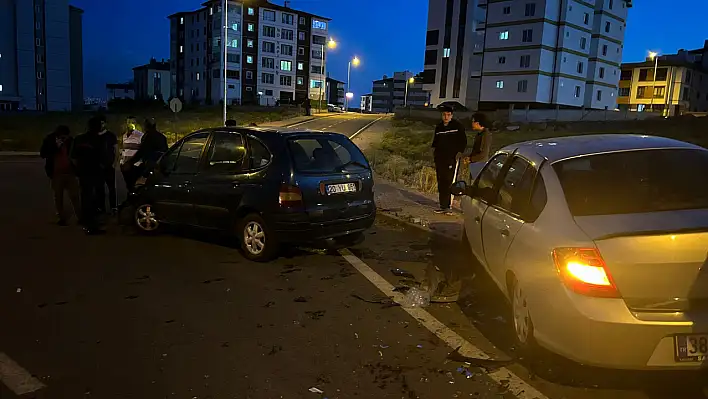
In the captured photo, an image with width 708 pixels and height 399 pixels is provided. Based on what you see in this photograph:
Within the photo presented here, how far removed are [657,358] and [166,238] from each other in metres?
6.70

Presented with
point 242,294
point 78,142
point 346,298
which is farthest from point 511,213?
point 78,142

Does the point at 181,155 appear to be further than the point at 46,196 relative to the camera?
No

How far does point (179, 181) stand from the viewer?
768 cm

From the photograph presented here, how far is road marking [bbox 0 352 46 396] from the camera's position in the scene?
11.8 feet

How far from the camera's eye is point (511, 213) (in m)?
4.56

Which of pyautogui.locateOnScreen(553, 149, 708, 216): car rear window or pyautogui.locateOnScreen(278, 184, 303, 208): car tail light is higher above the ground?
pyautogui.locateOnScreen(553, 149, 708, 216): car rear window

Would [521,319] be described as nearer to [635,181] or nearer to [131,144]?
[635,181]

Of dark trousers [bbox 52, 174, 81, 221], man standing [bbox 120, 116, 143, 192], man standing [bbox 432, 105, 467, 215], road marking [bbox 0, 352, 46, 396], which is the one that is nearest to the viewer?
road marking [bbox 0, 352, 46, 396]

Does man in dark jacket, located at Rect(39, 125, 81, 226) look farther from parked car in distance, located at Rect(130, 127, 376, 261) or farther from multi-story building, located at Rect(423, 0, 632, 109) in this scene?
multi-story building, located at Rect(423, 0, 632, 109)

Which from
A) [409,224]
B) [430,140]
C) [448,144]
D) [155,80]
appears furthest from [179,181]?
[155,80]

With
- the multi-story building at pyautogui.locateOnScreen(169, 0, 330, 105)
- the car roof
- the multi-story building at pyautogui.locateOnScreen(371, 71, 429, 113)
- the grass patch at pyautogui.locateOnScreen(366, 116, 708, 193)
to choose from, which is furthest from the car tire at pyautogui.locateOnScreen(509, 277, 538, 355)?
the multi-story building at pyautogui.locateOnScreen(371, 71, 429, 113)

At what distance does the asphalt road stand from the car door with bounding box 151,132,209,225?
52 centimetres

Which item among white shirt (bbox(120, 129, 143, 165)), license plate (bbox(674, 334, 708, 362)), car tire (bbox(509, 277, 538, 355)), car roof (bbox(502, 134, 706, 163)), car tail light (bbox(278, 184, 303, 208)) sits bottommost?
car tire (bbox(509, 277, 538, 355))

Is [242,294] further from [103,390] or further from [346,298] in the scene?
[103,390]
